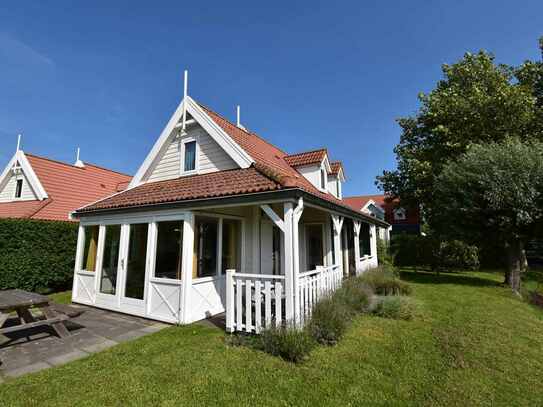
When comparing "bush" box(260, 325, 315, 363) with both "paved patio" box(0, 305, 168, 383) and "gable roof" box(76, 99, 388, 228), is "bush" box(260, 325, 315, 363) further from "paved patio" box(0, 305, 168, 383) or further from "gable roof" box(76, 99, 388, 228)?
"paved patio" box(0, 305, 168, 383)

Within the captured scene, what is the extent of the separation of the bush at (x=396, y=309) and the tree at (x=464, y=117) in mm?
7936

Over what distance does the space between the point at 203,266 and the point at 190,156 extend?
429 centimetres

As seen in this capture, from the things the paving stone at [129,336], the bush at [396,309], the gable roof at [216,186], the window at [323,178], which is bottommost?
the paving stone at [129,336]

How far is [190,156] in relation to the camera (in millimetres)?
9289

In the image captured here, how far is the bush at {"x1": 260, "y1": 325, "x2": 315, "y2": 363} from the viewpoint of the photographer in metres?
4.35

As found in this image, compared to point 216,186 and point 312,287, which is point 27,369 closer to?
point 216,186

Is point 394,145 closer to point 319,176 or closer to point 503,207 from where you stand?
point 503,207

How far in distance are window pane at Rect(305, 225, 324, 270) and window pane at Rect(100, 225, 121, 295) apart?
6.62m

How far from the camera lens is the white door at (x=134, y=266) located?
23.6 feet

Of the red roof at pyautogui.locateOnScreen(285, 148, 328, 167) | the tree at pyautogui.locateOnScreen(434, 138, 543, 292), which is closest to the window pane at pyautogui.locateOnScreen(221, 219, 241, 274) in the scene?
the red roof at pyautogui.locateOnScreen(285, 148, 328, 167)

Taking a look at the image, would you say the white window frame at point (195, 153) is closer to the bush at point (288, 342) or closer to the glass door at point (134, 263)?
the glass door at point (134, 263)

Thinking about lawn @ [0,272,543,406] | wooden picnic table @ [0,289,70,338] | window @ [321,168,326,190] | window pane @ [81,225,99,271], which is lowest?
lawn @ [0,272,543,406]

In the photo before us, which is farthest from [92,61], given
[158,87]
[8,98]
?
[8,98]

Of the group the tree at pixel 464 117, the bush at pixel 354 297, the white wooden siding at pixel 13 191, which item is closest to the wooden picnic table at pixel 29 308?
the bush at pixel 354 297
